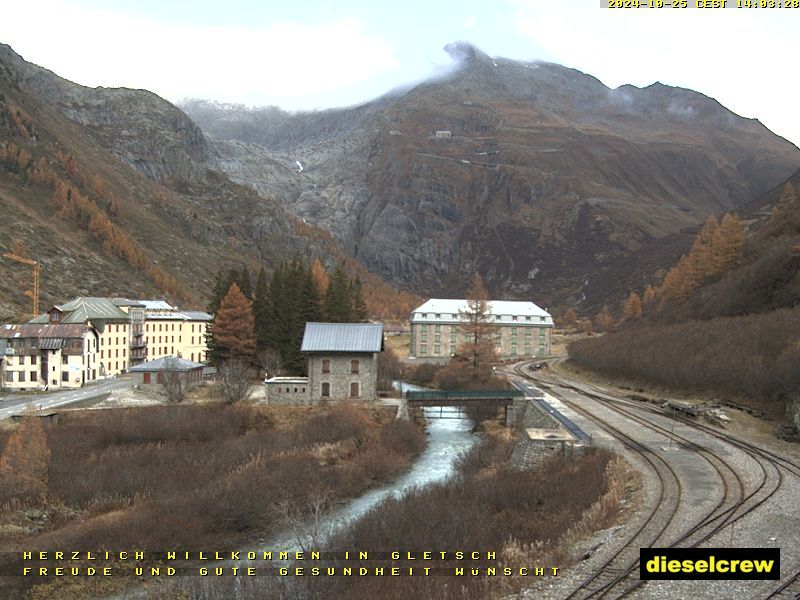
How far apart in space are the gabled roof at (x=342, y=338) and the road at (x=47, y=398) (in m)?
18.9

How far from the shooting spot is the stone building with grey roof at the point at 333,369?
167 feet

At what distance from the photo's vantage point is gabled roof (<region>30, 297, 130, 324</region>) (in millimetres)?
66438

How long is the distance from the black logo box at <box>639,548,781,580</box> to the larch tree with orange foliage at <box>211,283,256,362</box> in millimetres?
49688

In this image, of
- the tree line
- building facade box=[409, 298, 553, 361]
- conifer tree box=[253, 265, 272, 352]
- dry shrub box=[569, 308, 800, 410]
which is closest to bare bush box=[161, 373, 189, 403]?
the tree line

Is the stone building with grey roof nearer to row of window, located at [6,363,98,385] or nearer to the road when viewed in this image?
the road

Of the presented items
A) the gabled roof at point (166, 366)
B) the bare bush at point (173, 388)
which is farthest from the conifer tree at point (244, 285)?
the bare bush at point (173, 388)

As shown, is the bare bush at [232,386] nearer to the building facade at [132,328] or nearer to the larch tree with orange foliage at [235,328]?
the larch tree with orange foliage at [235,328]

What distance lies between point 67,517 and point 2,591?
7.71m

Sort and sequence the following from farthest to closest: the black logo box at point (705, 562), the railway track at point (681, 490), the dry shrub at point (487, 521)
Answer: the dry shrub at point (487, 521) → the black logo box at point (705, 562) → the railway track at point (681, 490)

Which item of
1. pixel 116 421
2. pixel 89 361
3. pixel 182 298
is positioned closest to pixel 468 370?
pixel 116 421

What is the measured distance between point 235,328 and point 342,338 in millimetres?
15850

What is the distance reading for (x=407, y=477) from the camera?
1489 inches

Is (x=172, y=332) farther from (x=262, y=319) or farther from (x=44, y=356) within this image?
(x=262, y=319)

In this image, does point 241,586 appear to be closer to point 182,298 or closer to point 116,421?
point 116,421
